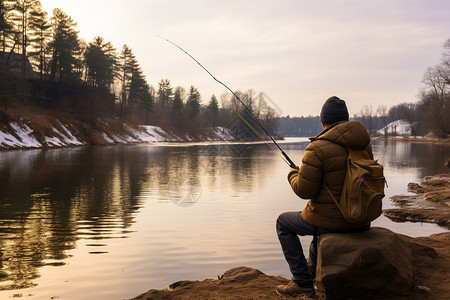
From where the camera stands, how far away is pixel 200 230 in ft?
30.3

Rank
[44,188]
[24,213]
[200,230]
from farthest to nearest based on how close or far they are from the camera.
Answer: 1. [44,188]
2. [24,213]
3. [200,230]

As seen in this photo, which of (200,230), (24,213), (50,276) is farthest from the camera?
(24,213)

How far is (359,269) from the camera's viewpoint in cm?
400

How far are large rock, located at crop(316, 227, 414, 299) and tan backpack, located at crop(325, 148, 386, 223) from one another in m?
0.37

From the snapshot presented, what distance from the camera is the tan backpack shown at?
3.72m

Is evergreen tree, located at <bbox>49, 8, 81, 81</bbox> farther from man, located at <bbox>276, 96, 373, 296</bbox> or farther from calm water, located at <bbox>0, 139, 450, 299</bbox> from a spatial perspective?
man, located at <bbox>276, 96, 373, 296</bbox>

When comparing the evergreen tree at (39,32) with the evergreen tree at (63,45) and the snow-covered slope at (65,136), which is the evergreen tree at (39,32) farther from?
the snow-covered slope at (65,136)

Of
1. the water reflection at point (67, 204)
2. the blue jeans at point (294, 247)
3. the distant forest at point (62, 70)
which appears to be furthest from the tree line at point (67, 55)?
the blue jeans at point (294, 247)

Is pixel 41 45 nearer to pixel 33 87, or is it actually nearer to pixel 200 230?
pixel 33 87

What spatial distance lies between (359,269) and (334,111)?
1.70m

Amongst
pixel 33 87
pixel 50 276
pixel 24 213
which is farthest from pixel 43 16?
pixel 50 276

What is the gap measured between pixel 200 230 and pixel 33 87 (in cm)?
5998

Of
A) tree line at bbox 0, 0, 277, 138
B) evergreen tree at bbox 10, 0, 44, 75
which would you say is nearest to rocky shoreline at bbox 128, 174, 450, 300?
tree line at bbox 0, 0, 277, 138

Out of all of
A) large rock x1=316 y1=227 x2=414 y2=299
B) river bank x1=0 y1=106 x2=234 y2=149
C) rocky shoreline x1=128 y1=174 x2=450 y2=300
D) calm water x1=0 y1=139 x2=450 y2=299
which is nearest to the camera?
large rock x1=316 y1=227 x2=414 y2=299
